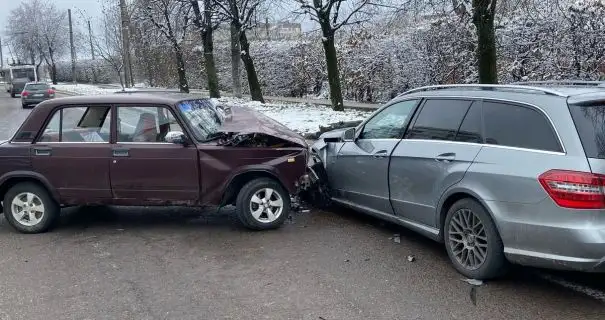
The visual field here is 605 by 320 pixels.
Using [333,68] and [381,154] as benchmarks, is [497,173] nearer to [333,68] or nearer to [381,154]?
[381,154]

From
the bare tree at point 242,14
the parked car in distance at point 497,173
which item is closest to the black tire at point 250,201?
the parked car in distance at point 497,173

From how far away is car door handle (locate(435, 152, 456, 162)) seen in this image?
195 inches

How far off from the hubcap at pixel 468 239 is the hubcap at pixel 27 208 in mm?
4425

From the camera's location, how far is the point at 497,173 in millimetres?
4477

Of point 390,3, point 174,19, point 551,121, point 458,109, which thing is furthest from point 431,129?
point 174,19

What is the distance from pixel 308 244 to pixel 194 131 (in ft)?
5.72

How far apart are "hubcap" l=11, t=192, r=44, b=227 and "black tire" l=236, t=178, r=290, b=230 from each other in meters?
2.22

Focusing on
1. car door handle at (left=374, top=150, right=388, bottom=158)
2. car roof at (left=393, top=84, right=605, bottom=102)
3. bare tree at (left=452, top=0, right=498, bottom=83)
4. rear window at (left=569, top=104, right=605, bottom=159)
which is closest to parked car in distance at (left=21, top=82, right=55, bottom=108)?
bare tree at (left=452, top=0, right=498, bottom=83)

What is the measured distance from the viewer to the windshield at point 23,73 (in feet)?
166

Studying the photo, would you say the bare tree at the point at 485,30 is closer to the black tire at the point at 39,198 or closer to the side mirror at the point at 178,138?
the side mirror at the point at 178,138

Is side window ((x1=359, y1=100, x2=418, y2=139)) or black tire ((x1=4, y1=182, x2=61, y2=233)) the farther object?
black tire ((x1=4, y1=182, x2=61, y2=233))

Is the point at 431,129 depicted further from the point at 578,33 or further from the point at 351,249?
the point at 578,33

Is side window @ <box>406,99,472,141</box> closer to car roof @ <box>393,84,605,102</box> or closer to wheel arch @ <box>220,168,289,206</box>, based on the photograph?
car roof @ <box>393,84,605,102</box>

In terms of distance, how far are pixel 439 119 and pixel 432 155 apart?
401 mm
